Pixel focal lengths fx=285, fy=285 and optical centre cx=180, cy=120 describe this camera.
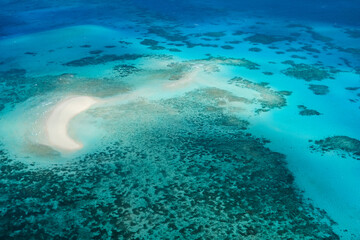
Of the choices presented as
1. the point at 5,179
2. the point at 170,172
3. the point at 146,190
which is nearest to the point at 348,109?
the point at 170,172

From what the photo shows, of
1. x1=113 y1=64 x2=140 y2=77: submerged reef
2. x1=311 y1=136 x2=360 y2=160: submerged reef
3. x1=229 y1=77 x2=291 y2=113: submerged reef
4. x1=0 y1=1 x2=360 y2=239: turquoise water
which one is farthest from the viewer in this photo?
x1=113 y1=64 x2=140 y2=77: submerged reef

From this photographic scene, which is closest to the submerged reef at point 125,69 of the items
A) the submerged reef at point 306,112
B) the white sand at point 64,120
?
the white sand at point 64,120

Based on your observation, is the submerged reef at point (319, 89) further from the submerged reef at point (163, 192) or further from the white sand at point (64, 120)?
the white sand at point (64, 120)

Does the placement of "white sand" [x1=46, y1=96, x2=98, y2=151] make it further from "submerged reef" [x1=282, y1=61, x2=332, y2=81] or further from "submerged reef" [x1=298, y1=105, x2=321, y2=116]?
"submerged reef" [x1=282, y1=61, x2=332, y2=81]

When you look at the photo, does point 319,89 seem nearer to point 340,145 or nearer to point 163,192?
point 340,145

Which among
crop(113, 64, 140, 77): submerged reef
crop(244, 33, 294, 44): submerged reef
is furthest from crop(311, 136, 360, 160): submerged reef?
crop(244, 33, 294, 44): submerged reef

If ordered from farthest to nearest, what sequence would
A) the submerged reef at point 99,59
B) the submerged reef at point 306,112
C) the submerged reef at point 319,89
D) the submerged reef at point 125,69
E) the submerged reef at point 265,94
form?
the submerged reef at point 99,59
the submerged reef at point 125,69
the submerged reef at point 319,89
the submerged reef at point 265,94
the submerged reef at point 306,112

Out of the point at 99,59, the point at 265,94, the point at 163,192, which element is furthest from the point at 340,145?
the point at 99,59
